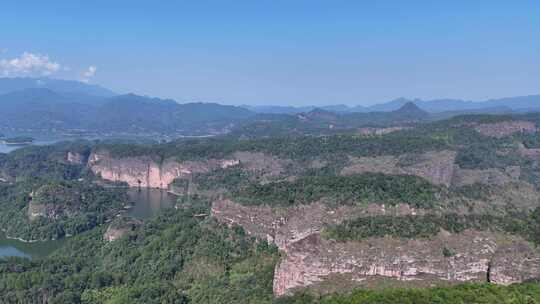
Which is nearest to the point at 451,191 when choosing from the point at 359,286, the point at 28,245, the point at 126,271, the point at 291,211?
the point at 291,211

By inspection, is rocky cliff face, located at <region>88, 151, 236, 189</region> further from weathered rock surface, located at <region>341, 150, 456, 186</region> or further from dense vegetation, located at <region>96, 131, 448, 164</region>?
weathered rock surface, located at <region>341, 150, 456, 186</region>

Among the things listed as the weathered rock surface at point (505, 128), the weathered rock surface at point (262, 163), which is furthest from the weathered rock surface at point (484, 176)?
the weathered rock surface at point (262, 163)

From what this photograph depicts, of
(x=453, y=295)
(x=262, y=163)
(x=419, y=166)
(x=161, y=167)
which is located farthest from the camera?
(x=161, y=167)

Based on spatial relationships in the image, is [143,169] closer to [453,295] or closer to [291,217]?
[291,217]

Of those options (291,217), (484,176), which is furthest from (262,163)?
(291,217)

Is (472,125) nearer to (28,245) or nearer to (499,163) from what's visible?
(499,163)

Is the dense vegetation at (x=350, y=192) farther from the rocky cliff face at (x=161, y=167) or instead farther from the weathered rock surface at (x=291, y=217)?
the rocky cliff face at (x=161, y=167)
